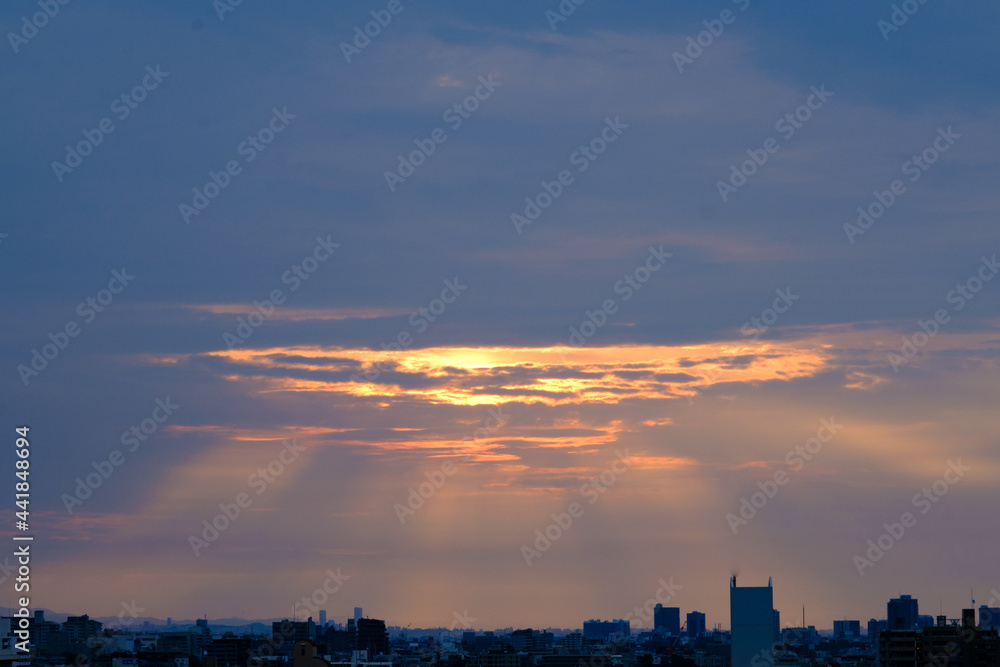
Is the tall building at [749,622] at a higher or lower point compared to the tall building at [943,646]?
higher

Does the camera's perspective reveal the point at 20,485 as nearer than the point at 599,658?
Yes

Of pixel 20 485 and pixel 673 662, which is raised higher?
pixel 20 485

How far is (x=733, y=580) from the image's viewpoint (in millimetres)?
51875

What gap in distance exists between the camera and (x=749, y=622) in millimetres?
50219

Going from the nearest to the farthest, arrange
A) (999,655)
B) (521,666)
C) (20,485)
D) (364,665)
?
→ (20,485)
(999,655)
(364,665)
(521,666)

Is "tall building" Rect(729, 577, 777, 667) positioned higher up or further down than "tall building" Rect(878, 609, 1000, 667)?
higher up

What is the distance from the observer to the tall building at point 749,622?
49.5m

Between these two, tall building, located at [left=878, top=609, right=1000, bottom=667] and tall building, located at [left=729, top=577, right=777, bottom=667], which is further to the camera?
tall building, located at [left=878, top=609, right=1000, bottom=667]

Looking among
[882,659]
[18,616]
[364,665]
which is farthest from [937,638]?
[18,616]

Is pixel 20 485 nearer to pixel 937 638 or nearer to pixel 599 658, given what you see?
pixel 937 638

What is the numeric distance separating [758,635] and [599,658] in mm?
135754

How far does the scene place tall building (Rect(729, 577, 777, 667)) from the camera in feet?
163

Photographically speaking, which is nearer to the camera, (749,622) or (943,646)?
(749,622)

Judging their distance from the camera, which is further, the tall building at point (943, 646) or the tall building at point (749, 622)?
the tall building at point (943, 646)
